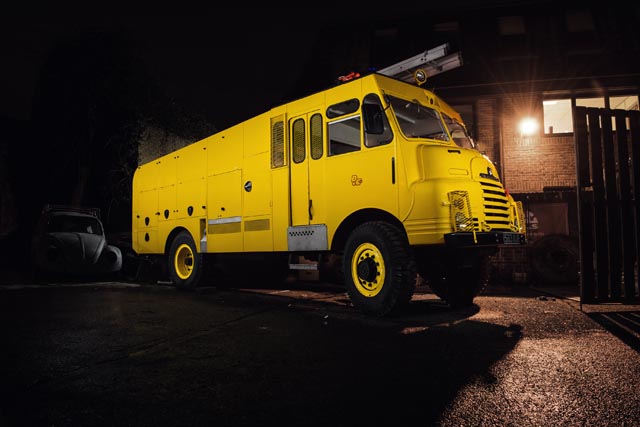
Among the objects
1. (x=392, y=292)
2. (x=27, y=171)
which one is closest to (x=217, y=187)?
(x=392, y=292)

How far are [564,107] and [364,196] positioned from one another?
960cm

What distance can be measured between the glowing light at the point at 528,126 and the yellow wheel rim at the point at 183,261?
9.40m

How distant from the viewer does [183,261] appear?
970cm

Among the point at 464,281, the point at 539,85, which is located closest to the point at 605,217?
the point at 464,281

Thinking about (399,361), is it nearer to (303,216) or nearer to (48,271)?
(303,216)

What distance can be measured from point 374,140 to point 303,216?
1654 mm

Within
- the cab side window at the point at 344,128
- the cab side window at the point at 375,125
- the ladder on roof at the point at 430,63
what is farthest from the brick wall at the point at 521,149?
the cab side window at the point at 375,125

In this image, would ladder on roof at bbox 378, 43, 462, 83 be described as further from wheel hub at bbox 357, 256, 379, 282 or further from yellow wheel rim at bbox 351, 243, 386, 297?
wheel hub at bbox 357, 256, 379, 282

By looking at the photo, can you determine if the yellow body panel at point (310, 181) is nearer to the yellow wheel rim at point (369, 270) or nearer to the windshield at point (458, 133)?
the windshield at point (458, 133)

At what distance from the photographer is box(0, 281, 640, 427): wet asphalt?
250 cm

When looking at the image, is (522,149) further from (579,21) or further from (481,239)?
(481,239)

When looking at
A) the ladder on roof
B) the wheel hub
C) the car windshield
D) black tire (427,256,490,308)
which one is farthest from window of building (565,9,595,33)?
the car windshield

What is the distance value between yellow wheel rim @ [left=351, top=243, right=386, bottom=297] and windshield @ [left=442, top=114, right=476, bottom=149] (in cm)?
240

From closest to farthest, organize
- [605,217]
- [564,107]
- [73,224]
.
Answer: [605,217]
[73,224]
[564,107]
